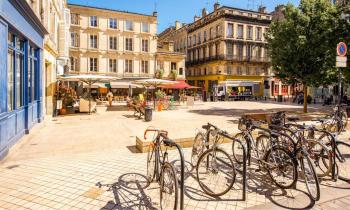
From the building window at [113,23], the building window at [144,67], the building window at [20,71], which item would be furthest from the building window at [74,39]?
the building window at [20,71]

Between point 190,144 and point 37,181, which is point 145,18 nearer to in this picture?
point 190,144

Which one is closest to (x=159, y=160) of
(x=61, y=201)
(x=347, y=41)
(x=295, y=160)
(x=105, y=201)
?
(x=105, y=201)

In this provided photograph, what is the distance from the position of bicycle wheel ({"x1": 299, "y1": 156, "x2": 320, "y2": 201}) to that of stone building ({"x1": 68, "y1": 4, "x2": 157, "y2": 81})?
2984 centimetres

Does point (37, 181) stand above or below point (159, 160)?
below

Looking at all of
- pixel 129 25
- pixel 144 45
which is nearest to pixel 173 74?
pixel 144 45

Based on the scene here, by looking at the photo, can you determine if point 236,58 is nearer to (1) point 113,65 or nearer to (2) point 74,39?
(1) point 113,65

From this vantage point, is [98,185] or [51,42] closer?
[98,185]

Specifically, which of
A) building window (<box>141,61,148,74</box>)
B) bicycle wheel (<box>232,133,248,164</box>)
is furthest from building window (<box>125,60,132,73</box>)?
bicycle wheel (<box>232,133,248,164</box>)

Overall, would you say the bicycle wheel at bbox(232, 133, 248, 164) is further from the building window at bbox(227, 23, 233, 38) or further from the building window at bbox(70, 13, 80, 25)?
the building window at bbox(227, 23, 233, 38)

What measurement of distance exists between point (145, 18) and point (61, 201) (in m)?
34.6

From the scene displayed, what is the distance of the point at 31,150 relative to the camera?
709cm

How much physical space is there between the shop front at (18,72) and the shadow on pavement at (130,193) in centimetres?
299

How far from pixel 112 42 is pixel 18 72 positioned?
2801 centimetres

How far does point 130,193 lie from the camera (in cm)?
436
